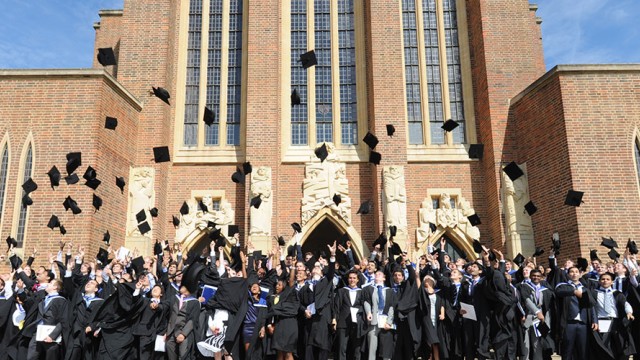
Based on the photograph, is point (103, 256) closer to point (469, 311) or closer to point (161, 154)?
point (161, 154)

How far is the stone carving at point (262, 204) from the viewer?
48.5ft

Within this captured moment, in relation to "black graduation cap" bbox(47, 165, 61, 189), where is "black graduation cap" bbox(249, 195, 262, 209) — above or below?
below

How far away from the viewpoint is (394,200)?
14906 mm

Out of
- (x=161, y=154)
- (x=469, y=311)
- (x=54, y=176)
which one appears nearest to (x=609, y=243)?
(x=469, y=311)

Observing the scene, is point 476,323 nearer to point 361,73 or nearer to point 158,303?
point 158,303

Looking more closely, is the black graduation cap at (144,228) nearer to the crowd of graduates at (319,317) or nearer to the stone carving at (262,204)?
the stone carving at (262,204)

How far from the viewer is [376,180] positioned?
15344mm

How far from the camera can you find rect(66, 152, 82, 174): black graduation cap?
12344mm

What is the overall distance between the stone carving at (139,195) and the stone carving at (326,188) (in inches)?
165

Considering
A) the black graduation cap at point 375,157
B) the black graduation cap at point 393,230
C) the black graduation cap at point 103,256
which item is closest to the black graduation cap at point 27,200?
the black graduation cap at point 103,256

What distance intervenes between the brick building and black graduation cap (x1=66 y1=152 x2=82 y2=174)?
586 mm

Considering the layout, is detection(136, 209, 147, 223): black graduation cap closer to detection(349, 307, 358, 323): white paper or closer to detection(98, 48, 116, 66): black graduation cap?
detection(98, 48, 116, 66): black graduation cap

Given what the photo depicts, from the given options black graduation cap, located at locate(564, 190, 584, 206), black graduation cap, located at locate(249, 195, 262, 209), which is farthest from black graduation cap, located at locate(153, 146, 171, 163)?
black graduation cap, located at locate(564, 190, 584, 206)

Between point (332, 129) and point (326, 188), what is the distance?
2.11 m
